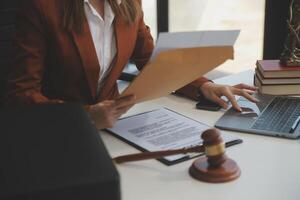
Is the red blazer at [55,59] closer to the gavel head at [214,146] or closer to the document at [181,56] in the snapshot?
the document at [181,56]

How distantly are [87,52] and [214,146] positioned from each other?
0.61 m

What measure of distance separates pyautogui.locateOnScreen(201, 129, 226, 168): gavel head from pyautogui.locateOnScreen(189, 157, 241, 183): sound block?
20 mm

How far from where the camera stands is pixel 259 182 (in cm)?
98

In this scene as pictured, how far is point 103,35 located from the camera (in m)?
1.49

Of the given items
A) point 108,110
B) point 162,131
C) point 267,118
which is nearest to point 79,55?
point 108,110

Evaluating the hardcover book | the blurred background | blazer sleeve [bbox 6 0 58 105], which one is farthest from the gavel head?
the blurred background

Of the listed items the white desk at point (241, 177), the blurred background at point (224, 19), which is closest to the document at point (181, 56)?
the white desk at point (241, 177)

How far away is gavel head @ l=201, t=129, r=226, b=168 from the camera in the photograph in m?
0.95

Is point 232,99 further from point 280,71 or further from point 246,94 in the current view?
point 280,71

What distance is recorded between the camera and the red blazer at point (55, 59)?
136 cm

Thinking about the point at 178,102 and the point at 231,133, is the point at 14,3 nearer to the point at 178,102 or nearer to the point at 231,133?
the point at 178,102

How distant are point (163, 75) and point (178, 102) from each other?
0.36m

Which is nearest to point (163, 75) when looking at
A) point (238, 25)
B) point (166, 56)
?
point (166, 56)

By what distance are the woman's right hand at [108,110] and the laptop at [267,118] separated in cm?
27
